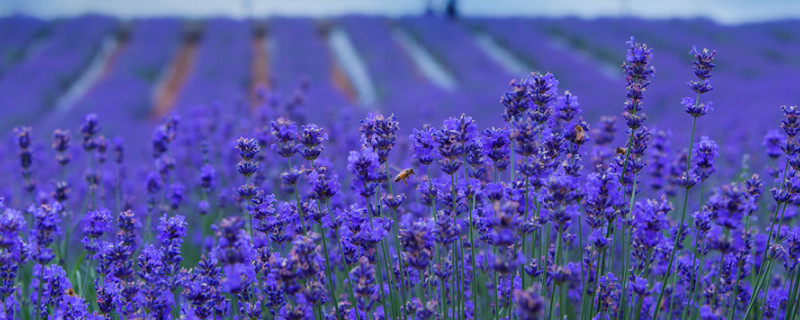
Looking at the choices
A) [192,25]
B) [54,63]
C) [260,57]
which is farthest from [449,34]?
[54,63]

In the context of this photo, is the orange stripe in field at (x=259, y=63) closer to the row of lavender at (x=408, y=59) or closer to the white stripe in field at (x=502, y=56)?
the row of lavender at (x=408, y=59)

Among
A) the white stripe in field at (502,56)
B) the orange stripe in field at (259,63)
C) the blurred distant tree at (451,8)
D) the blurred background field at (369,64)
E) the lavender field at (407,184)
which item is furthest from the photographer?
the blurred distant tree at (451,8)

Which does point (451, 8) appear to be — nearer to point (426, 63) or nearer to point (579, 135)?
point (426, 63)

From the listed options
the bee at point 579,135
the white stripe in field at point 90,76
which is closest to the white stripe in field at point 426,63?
the white stripe in field at point 90,76

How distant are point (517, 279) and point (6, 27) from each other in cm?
2318

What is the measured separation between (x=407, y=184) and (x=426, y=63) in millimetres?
15837

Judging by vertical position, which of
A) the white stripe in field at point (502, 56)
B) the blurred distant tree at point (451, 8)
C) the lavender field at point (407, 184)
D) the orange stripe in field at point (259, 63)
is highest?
the blurred distant tree at point (451, 8)

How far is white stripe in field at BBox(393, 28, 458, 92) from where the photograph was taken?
14.9m

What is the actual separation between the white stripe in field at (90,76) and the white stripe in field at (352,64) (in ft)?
19.8

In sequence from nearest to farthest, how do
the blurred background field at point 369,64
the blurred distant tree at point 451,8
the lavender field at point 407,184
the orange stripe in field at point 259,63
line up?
the lavender field at point 407,184
the blurred background field at point 369,64
the orange stripe in field at point 259,63
the blurred distant tree at point 451,8

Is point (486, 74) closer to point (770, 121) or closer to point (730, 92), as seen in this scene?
point (730, 92)

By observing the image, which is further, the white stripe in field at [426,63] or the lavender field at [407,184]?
the white stripe in field at [426,63]

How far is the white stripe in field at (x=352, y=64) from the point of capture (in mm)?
13953

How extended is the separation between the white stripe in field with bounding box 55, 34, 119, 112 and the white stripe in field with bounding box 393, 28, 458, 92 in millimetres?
8026
